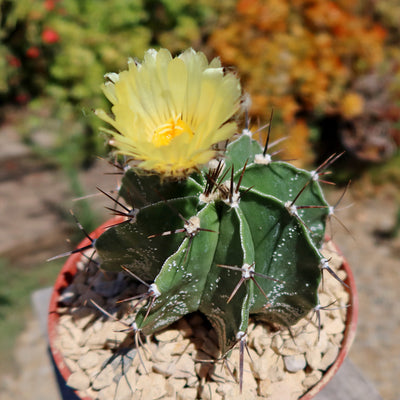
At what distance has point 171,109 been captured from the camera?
2.62 feet

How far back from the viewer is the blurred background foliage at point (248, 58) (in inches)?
120

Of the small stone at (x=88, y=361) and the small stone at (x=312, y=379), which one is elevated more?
the small stone at (x=88, y=361)

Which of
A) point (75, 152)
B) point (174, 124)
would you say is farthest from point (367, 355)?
point (75, 152)

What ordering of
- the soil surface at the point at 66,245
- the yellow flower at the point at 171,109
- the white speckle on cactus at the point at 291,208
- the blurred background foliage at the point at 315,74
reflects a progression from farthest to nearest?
the blurred background foliage at the point at 315,74
the soil surface at the point at 66,245
the white speckle on cactus at the point at 291,208
the yellow flower at the point at 171,109

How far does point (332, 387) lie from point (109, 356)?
72 centimetres

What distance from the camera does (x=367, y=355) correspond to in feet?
7.70

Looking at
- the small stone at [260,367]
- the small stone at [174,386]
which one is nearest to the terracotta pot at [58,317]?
the small stone at [260,367]

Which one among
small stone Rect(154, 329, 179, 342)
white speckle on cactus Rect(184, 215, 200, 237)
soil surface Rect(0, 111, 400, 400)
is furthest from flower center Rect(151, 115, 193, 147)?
soil surface Rect(0, 111, 400, 400)

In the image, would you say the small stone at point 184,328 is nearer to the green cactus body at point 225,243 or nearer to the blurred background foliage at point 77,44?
the green cactus body at point 225,243

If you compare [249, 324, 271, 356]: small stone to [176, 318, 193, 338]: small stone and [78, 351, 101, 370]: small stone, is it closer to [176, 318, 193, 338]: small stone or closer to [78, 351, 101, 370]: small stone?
[176, 318, 193, 338]: small stone

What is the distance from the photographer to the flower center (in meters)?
0.78

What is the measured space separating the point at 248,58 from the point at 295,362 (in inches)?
96.7

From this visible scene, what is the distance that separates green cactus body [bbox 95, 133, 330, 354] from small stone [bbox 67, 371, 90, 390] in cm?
26

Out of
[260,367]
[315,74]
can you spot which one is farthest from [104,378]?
[315,74]
